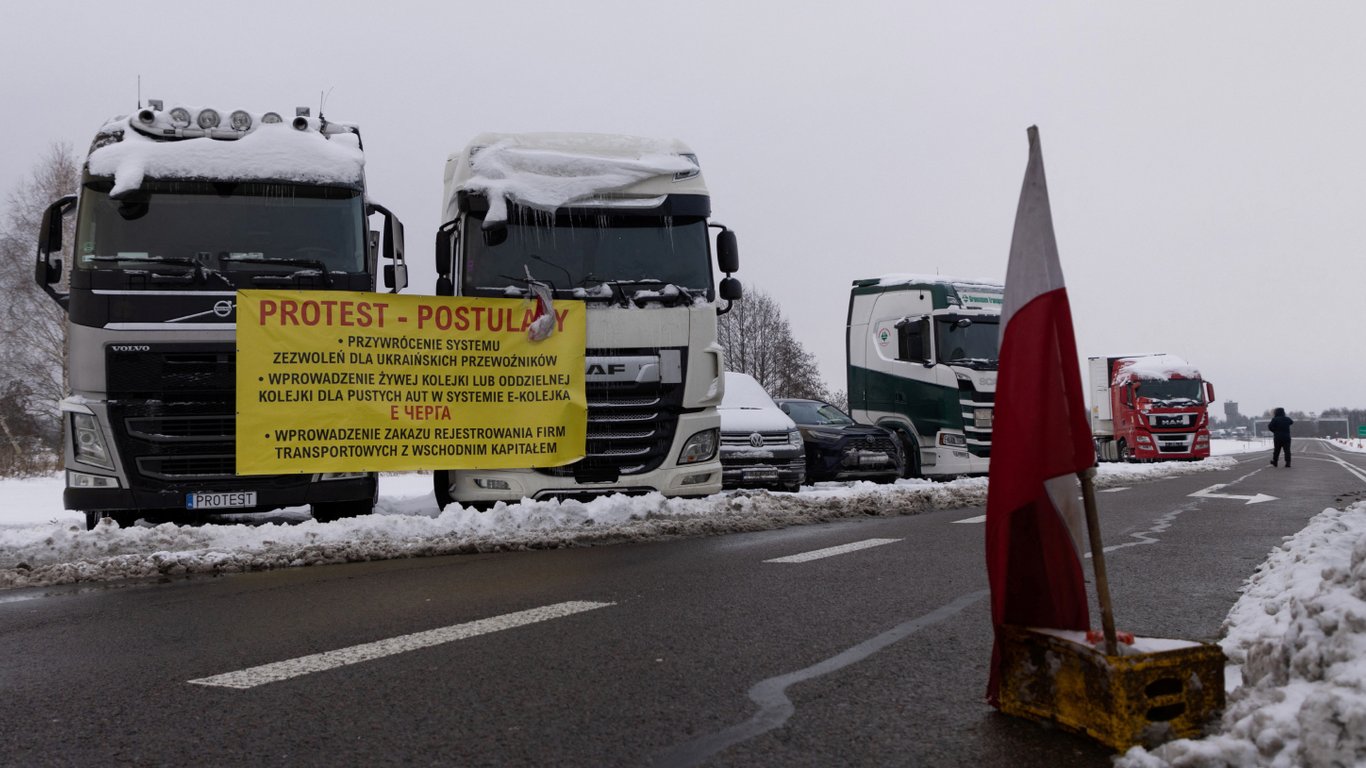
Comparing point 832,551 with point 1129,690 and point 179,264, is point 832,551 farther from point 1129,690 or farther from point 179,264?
point 179,264

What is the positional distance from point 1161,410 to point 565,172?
27989mm

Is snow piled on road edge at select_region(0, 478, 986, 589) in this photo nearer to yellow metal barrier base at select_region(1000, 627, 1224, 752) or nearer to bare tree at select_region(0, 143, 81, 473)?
yellow metal barrier base at select_region(1000, 627, 1224, 752)

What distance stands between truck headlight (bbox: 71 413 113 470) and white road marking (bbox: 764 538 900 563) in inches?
201

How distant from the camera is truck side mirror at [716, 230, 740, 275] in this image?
1042 cm

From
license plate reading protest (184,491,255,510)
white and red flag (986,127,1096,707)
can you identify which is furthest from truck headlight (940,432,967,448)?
white and red flag (986,127,1096,707)

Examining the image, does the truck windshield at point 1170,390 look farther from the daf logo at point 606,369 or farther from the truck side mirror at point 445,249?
the truck side mirror at point 445,249

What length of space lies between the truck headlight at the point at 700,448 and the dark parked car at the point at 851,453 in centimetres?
701

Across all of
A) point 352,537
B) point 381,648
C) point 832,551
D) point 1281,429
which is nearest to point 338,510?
point 352,537

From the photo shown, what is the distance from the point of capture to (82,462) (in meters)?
8.36

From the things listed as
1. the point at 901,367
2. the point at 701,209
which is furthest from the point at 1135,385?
the point at 701,209

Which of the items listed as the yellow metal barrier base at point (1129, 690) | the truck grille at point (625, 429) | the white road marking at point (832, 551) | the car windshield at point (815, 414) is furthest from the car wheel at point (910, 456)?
the yellow metal barrier base at point (1129, 690)

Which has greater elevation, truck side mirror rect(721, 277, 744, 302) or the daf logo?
truck side mirror rect(721, 277, 744, 302)

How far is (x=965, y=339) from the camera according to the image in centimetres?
1875

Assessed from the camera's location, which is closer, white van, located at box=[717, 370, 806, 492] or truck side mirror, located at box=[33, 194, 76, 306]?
truck side mirror, located at box=[33, 194, 76, 306]
